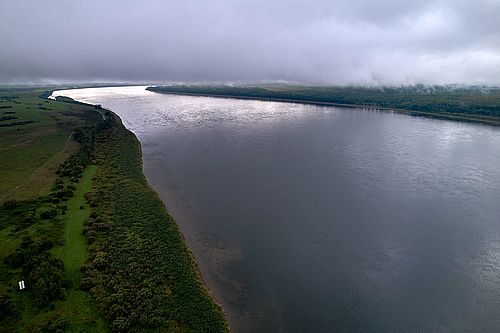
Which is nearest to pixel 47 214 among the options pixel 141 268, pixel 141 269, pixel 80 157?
pixel 141 268

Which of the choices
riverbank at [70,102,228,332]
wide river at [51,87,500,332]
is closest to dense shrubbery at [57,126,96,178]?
riverbank at [70,102,228,332]

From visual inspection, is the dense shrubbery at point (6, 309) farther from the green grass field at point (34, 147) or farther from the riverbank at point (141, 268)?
the green grass field at point (34, 147)

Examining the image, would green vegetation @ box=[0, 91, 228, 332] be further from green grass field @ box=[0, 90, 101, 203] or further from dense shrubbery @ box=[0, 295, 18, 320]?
green grass field @ box=[0, 90, 101, 203]

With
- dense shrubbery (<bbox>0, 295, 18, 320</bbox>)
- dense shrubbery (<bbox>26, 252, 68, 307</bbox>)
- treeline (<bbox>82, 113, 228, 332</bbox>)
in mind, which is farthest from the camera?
dense shrubbery (<bbox>26, 252, 68, 307</bbox>)

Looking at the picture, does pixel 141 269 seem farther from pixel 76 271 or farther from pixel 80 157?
pixel 80 157

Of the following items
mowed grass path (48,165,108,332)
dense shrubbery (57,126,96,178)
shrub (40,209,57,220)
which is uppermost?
dense shrubbery (57,126,96,178)

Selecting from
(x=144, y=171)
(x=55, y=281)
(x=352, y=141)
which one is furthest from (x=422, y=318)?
(x=352, y=141)
